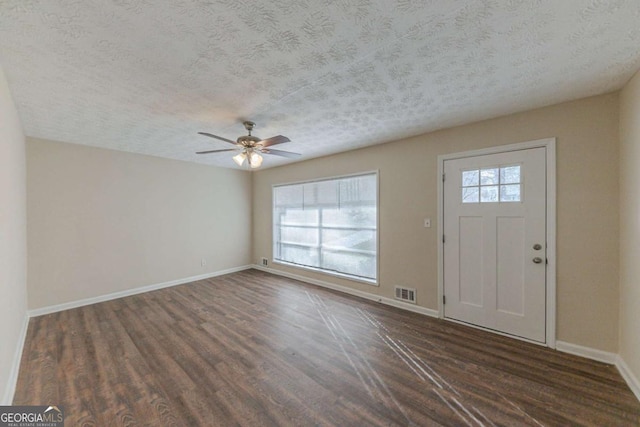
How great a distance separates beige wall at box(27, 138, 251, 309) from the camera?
343cm

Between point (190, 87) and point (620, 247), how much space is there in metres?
4.02

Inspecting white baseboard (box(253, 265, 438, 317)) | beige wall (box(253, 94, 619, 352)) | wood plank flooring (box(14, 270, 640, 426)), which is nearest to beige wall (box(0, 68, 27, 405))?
wood plank flooring (box(14, 270, 640, 426))

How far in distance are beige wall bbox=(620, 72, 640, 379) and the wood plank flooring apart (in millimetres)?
363

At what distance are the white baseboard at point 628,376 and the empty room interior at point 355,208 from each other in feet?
0.06

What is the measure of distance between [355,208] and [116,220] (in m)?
4.02

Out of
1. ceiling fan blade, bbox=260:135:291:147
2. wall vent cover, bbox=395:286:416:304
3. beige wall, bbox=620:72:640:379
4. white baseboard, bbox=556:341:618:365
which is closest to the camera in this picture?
beige wall, bbox=620:72:640:379

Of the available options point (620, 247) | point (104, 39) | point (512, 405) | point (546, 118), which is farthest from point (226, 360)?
A: point (546, 118)

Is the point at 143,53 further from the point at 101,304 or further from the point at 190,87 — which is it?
the point at 101,304

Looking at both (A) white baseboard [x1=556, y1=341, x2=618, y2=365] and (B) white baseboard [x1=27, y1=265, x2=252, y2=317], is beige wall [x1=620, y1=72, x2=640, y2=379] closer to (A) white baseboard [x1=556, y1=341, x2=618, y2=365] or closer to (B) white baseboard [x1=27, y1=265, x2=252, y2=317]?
(A) white baseboard [x1=556, y1=341, x2=618, y2=365]

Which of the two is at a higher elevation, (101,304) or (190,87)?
(190,87)

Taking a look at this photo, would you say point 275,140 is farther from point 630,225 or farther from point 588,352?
point 588,352

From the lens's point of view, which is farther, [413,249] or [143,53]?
[413,249]

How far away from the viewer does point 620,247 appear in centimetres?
217

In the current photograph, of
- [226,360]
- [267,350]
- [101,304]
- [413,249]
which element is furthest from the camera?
[101,304]
